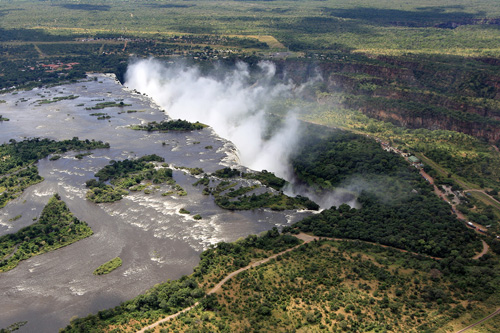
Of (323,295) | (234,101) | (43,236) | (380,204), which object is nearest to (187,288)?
(323,295)

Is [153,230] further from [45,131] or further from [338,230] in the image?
[45,131]

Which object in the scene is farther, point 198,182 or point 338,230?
point 198,182

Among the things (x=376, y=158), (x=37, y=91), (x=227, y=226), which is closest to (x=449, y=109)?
(x=376, y=158)

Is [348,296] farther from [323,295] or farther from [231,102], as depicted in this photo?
[231,102]

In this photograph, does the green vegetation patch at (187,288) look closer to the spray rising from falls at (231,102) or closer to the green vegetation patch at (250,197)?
the green vegetation patch at (250,197)

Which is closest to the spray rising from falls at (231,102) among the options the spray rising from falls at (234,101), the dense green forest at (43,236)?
the spray rising from falls at (234,101)

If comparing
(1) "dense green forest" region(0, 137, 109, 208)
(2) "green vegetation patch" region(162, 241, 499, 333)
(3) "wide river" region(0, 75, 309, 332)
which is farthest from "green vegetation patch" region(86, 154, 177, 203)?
(2) "green vegetation patch" region(162, 241, 499, 333)
